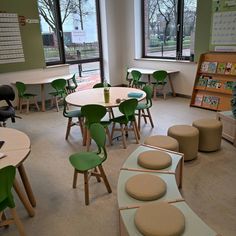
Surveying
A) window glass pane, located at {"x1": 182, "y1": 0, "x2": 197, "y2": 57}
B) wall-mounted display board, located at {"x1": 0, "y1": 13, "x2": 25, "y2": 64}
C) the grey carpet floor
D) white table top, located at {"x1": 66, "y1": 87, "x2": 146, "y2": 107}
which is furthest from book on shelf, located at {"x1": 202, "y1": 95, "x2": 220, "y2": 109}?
wall-mounted display board, located at {"x1": 0, "y1": 13, "x2": 25, "y2": 64}

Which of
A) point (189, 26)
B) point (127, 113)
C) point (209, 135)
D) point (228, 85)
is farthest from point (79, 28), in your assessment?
point (209, 135)

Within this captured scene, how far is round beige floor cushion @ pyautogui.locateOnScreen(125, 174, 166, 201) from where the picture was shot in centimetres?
192

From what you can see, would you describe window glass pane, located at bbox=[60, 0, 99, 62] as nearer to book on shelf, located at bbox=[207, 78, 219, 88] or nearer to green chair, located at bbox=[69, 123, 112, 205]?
book on shelf, located at bbox=[207, 78, 219, 88]

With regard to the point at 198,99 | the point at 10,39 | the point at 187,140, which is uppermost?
the point at 10,39

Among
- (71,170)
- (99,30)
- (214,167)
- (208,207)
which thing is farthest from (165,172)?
(99,30)

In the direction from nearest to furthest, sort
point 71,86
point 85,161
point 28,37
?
point 85,161 → point 28,37 → point 71,86

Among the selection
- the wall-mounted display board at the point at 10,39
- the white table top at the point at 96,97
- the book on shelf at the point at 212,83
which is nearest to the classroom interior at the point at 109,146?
the wall-mounted display board at the point at 10,39

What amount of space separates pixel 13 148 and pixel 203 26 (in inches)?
181

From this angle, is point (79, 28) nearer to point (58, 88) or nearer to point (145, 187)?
point (58, 88)

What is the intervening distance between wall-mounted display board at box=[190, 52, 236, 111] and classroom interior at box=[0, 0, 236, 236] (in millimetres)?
91

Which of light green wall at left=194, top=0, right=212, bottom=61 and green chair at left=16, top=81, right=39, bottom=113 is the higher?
light green wall at left=194, top=0, right=212, bottom=61

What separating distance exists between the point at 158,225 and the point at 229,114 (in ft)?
8.64

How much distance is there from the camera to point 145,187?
1.99m

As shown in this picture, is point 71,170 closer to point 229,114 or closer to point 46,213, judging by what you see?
point 46,213
